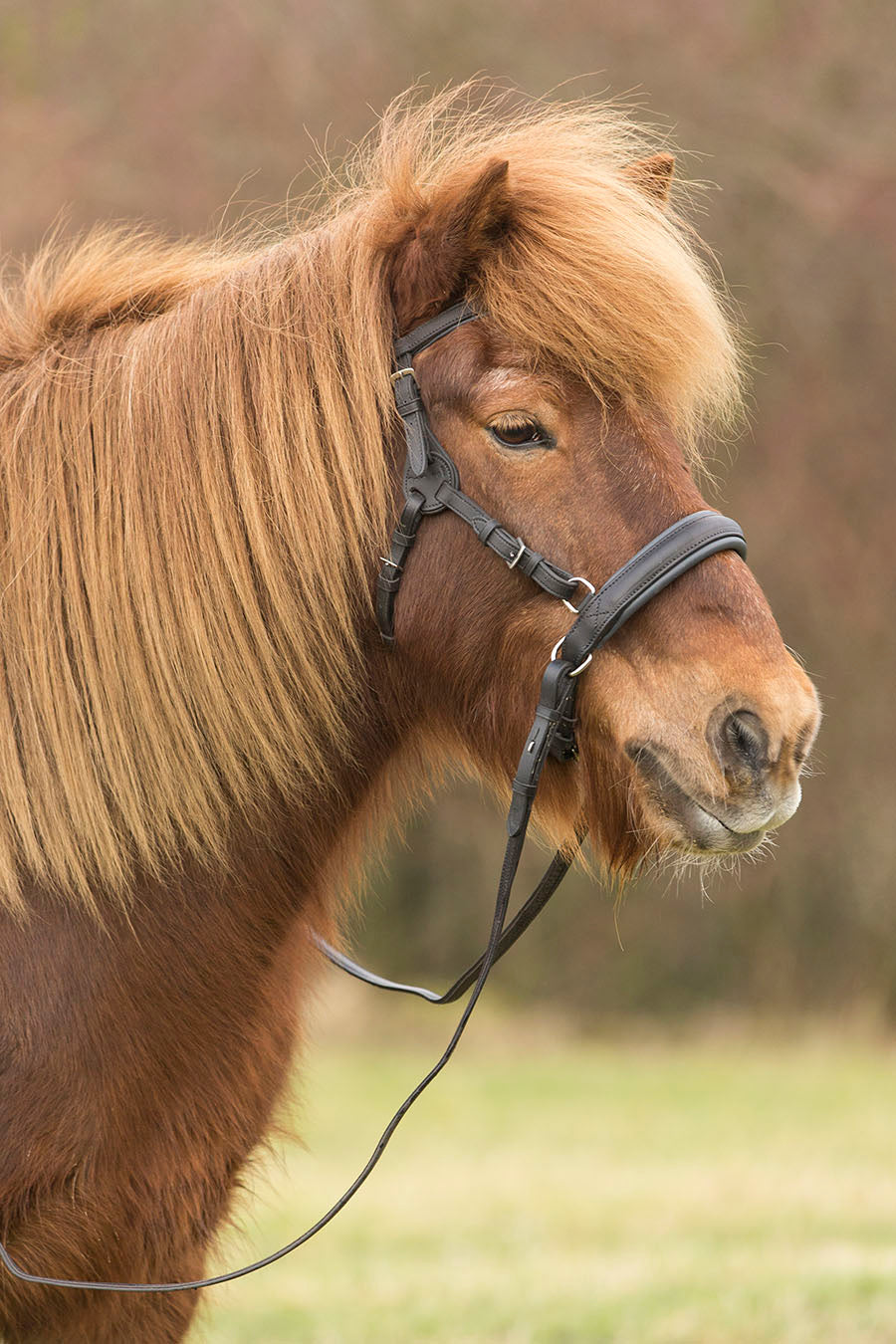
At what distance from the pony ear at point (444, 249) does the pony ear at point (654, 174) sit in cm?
44

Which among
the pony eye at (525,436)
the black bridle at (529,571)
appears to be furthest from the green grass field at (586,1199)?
the pony eye at (525,436)

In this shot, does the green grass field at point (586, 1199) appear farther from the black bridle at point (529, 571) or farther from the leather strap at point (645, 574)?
the leather strap at point (645, 574)

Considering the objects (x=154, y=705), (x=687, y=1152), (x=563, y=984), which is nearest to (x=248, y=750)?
(x=154, y=705)

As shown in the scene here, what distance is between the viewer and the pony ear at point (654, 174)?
262 centimetres

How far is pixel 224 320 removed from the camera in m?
2.38

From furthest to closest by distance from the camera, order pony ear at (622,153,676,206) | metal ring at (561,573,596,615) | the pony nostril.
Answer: pony ear at (622,153,676,206), metal ring at (561,573,596,615), the pony nostril

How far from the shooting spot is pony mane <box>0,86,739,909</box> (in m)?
2.28

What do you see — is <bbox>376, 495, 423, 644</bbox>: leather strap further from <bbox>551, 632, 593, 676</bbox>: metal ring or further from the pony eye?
<bbox>551, 632, 593, 676</bbox>: metal ring

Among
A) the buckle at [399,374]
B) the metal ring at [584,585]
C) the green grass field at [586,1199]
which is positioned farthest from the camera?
the green grass field at [586,1199]

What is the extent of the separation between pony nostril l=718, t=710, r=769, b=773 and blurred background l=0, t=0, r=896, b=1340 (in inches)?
323

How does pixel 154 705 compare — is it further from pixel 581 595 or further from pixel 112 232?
pixel 112 232

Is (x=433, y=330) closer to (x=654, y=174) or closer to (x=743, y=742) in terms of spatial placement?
(x=654, y=174)

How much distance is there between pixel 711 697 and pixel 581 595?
274 mm

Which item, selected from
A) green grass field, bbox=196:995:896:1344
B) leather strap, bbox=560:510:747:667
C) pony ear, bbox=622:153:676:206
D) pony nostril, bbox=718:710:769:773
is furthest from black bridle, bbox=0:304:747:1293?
green grass field, bbox=196:995:896:1344
